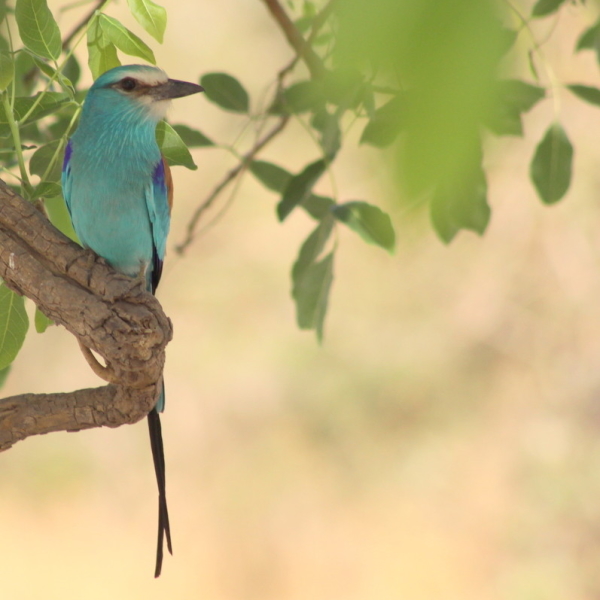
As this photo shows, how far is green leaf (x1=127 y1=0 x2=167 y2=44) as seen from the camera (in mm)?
1309

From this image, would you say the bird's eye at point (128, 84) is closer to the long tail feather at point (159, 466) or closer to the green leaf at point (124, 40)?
the green leaf at point (124, 40)

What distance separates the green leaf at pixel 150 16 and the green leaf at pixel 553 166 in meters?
1.03

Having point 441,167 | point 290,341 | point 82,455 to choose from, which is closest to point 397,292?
point 290,341

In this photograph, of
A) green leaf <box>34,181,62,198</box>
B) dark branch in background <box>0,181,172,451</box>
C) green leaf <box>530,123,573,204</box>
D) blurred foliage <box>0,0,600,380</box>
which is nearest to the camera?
blurred foliage <box>0,0,600,380</box>

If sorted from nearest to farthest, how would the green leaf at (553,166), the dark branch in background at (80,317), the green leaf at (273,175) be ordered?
the dark branch in background at (80,317) → the green leaf at (553,166) → the green leaf at (273,175)

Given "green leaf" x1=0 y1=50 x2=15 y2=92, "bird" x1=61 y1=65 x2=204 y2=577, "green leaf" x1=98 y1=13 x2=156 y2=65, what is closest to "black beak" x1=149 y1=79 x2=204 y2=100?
"bird" x1=61 y1=65 x2=204 y2=577

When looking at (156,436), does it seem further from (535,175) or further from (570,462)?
(570,462)

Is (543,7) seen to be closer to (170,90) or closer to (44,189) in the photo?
(170,90)

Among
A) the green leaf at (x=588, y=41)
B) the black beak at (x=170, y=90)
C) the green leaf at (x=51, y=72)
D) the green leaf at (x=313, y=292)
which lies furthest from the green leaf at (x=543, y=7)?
the green leaf at (x=51, y=72)

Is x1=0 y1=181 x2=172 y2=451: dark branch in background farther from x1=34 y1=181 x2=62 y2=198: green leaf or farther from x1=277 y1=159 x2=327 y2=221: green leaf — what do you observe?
x1=277 y1=159 x2=327 y2=221: green leaf

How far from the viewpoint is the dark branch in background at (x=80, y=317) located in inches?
55.6

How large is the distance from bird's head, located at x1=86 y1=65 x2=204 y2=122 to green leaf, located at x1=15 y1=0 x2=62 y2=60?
21.5 inches

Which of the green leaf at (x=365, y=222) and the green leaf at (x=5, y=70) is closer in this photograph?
the green leaf at (x=5, y=70)

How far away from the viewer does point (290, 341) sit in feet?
21.7
